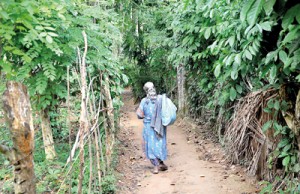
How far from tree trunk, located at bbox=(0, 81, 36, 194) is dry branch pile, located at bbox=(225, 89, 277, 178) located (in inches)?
134

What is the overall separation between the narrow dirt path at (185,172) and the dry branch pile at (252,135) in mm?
260

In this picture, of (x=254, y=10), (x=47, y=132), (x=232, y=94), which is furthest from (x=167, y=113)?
(x=254, y=10)

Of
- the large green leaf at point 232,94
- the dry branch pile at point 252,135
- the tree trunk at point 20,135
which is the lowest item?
the dry branch pile at point 252,135

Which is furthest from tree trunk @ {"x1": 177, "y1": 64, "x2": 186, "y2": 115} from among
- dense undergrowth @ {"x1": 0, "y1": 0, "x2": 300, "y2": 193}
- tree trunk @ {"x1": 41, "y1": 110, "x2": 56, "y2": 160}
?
tree trunk @ {"x1": 41, "y1": 110, "x2": 56, "y2": 160}

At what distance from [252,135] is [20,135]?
420cm

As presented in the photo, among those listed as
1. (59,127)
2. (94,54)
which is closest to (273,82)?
(94,54)

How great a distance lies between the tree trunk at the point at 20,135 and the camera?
7.04 feet

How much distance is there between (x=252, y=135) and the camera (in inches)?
215

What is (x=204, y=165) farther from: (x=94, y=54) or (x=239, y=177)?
(x=94, y=54)

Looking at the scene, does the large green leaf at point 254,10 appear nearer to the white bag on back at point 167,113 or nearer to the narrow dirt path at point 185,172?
the narrow dirt path at point 185,172

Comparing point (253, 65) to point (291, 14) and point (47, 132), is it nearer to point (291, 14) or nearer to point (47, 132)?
point (291, 14)

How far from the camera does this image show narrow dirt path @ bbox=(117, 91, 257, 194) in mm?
5289

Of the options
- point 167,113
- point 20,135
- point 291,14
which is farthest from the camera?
point 167,113

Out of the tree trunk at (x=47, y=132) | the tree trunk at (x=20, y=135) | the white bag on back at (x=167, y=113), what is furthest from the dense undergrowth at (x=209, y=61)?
the white bag on back at (x=167, y=113)
